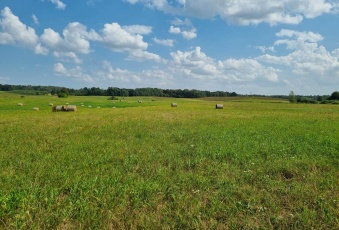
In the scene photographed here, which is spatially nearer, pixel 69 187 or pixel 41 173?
pixel 69 187

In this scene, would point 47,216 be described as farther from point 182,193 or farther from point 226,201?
point 226,201

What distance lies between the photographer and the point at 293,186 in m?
7.22

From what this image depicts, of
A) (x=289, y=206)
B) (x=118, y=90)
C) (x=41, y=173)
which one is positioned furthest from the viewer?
(x=118, y=90)

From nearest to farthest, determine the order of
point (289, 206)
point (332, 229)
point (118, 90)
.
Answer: point (332, 229) < point (289, 206) < point (118, 90)

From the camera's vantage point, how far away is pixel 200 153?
10836 millimetres

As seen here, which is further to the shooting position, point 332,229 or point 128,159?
point 128,159

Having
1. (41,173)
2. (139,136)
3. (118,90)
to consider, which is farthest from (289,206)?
(118,90)

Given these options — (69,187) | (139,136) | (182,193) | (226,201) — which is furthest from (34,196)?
(139,136)

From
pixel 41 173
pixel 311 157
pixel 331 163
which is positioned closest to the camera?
pixel 41 173

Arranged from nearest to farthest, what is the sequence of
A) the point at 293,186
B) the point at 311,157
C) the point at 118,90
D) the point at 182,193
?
the point at 182,193 → the point at 293,186 → the point at 311,157 → the point at 118,90

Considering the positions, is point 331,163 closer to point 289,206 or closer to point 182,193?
point 289,206

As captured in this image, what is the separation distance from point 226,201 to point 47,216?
3.89 m

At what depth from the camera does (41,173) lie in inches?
310

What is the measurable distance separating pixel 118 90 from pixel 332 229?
174 m
